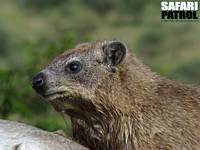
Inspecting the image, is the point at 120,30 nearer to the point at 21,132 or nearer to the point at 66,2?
the point at 66,2

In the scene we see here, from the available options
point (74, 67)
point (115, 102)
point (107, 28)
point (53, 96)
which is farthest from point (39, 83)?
point (107, 28)

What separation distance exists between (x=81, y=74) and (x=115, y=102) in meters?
0.49

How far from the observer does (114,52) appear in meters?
10.3

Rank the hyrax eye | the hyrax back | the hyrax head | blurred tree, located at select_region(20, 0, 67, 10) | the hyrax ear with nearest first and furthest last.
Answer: the hyrax head
the hyrax back
the hyrax eye
the hyrax ear
blurred tree, located at select_region(20, 0, 67, 10)

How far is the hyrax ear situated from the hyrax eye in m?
0.35

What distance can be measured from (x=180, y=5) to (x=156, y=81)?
→ 8.31m

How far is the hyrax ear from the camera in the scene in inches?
407

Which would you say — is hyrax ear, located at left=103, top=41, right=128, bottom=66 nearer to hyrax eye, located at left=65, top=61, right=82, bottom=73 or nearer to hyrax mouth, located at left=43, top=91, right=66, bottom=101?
hyrax eye, located at left=65, top=61, right=82, bottom=73

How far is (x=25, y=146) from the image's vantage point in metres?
8.70

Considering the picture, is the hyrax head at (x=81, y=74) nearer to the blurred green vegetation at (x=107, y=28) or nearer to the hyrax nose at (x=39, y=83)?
the hyrax nose at (x=39, y=83)

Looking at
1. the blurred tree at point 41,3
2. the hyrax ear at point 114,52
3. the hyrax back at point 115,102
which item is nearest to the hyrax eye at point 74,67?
the hyrax back at point 115,102

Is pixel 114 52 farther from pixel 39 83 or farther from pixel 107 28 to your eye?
pixel 107 28

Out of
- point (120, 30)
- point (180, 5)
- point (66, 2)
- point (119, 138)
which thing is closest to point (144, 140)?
point (119, 138)

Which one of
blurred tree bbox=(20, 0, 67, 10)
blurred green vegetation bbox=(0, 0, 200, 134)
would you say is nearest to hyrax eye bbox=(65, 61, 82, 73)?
blurred green vegetation bbox=(0, 0, 200, 134)
